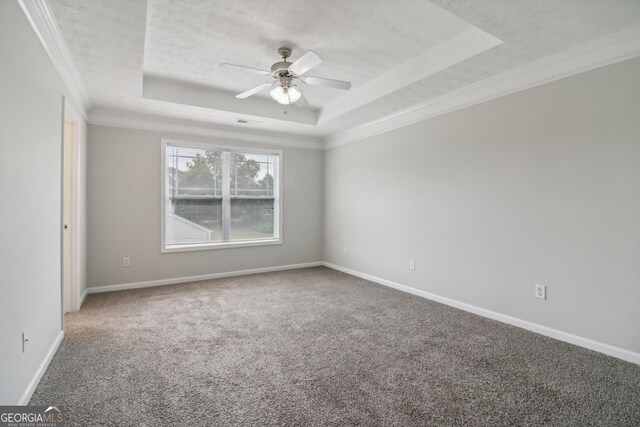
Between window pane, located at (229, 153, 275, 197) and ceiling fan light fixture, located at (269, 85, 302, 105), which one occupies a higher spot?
ceiling fan light fixture, located at (269, 85, 302, 105)

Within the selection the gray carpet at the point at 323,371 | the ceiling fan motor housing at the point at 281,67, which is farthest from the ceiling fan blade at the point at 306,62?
the gray carpet at the point at 323,371

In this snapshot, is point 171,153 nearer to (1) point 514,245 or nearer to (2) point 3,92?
(2) point 3,92

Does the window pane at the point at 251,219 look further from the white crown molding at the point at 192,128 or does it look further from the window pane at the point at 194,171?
the white crown molding at the point at 192,128

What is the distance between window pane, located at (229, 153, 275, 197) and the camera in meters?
5.31

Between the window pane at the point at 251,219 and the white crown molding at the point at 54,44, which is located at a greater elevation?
the white crown molding at the point at 54,44

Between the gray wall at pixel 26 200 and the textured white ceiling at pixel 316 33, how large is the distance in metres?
0.50

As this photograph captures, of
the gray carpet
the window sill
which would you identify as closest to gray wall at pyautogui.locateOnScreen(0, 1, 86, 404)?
the gray carpet

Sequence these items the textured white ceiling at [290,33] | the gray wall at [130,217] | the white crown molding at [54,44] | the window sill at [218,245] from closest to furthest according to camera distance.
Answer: the white crown molding at [54,44]
the textured white ceiling at [290,33]
the gray wall at [130,217]
the window sill at [218,245]

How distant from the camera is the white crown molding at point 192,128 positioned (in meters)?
4.21

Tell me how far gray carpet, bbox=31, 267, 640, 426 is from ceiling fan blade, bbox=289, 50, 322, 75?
2.37m

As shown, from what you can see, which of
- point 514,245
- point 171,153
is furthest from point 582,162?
point 171,153

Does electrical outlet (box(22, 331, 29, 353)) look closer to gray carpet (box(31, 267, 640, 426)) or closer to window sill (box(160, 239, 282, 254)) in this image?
gray carpet (box(31, 267, 640, 426))

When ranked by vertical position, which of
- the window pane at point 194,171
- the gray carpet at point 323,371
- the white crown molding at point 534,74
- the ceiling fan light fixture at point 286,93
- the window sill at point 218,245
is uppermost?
the white crown molding at point 534,74

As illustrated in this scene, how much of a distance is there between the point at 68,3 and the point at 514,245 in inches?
163
